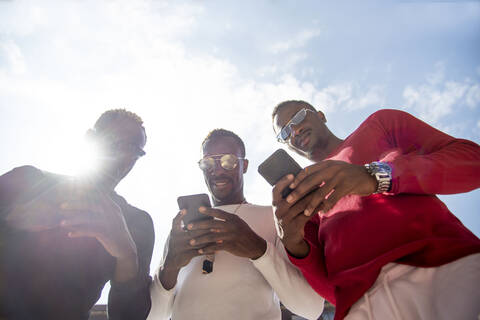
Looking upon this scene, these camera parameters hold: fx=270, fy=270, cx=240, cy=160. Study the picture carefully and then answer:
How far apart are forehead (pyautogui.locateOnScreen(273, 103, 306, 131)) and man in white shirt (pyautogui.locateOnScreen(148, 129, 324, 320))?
141cm

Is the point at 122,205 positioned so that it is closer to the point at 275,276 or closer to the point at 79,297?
the point at 79,297

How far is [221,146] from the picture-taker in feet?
12.4

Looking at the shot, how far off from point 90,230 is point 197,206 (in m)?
0.79

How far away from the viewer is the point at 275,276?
2.32 meters

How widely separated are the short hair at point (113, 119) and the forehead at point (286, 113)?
5.85 ft

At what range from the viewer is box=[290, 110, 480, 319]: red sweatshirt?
1476mm

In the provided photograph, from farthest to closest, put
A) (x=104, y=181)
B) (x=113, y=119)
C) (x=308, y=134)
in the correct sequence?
(x=113, y=119) → (x=308, y=134) → (x=104, y=181)

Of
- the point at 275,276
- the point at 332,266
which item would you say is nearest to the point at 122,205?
the point at 275,276

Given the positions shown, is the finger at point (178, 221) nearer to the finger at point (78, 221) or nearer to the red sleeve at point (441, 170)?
the finger at point (78, 221)

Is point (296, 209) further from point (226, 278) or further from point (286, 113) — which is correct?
point (286, 113)

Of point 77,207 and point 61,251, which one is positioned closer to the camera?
point 77,207

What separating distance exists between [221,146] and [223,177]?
47 cm

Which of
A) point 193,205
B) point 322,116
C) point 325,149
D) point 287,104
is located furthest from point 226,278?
point 322,116

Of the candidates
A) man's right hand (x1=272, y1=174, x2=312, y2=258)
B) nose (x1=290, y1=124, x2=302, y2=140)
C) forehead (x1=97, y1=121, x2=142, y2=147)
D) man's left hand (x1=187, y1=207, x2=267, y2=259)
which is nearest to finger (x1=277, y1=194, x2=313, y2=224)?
man's right hand (x1=272, y1=174, x2=312, y2=258)
